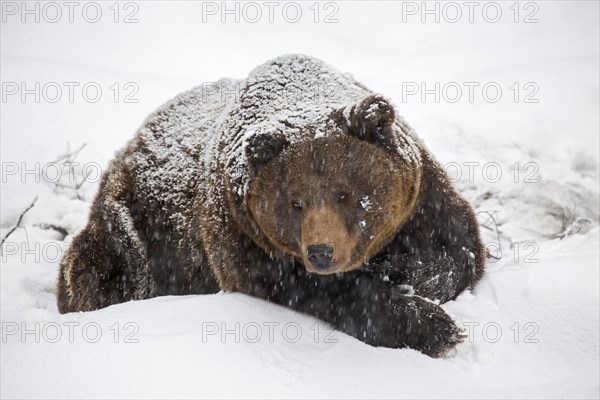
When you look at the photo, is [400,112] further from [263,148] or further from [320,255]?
[320,255]

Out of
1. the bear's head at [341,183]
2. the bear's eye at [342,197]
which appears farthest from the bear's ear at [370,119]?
the bear's eye at [342,197]

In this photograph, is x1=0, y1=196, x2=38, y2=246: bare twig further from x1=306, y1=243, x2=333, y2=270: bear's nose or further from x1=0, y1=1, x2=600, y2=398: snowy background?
x1=306, y1=243, x2=333, y2=270: bear's nose

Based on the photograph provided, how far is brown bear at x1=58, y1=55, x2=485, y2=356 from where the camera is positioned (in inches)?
154

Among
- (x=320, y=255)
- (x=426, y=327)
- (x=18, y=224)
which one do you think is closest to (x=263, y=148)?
(x=320, y=255)

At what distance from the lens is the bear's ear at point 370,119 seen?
12.8 feet

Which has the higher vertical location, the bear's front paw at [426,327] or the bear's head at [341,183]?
the bear's head at [341,183]

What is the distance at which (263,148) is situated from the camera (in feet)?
13.3

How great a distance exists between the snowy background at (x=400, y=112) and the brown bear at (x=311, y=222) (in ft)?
0.84

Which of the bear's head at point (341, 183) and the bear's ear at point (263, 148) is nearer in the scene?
the bear's head at point (341, 183)

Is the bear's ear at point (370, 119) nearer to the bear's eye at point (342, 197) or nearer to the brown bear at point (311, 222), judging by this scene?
the brown bear at point (311, 222)

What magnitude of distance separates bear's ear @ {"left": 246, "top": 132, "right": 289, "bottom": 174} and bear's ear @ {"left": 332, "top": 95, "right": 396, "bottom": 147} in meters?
0.39

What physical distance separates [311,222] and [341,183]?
33cm

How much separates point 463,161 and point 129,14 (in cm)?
788

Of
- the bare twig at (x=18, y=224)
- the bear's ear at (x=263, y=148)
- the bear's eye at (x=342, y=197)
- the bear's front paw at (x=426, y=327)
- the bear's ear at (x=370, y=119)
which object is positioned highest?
the bear's ear at (x=370, y=119)
